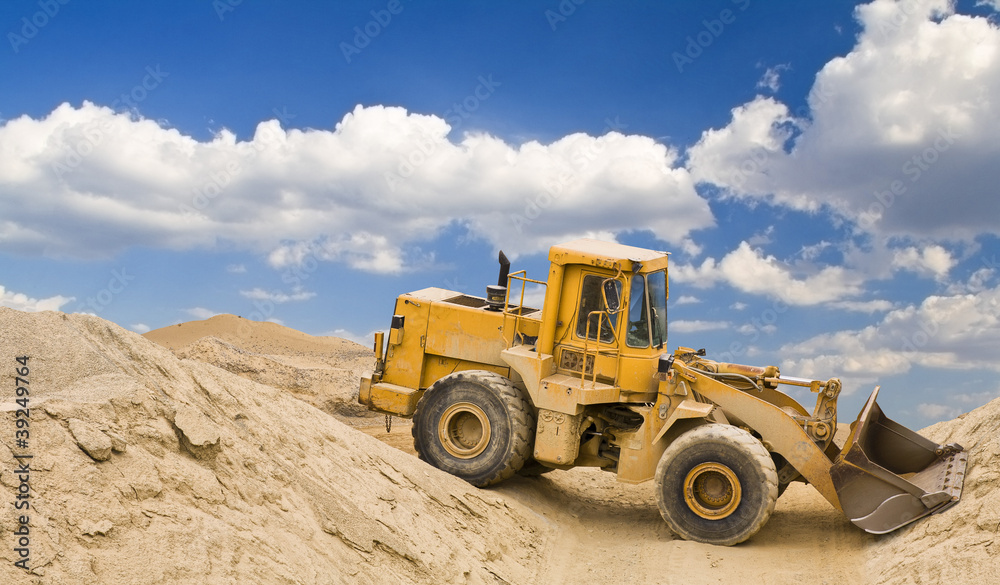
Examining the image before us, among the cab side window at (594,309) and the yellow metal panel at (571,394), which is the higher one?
the cab side window at (594,309)

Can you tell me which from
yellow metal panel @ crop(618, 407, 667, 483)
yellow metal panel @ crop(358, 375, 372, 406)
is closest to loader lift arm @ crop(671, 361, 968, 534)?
yellow metal panel @ crop(618, 407, 667, 483)

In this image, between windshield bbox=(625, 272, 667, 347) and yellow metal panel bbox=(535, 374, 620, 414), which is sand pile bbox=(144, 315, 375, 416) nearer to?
yellow metal panel bbox=(535, 374, 620, 414)

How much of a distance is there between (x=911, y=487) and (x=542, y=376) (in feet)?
14.4

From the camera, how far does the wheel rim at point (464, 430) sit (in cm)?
1020

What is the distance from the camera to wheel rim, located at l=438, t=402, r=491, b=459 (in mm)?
10203

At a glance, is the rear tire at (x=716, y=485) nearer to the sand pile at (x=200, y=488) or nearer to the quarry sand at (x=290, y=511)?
the quarry sand at (x=290, y=511)

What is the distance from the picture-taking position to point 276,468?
7.20 metres

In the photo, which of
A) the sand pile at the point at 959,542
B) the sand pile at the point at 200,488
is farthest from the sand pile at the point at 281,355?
the sand pile at the point at 959,542

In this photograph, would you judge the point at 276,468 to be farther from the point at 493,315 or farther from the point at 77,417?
the point at 493,315

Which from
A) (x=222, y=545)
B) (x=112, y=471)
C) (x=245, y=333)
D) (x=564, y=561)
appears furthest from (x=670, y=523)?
(x=245, y=333)

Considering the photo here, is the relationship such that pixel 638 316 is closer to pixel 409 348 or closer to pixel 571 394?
pixel 571 394

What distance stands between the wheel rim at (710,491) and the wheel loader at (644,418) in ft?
0.05

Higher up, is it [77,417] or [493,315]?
[493,315]

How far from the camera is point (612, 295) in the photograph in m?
9.84
